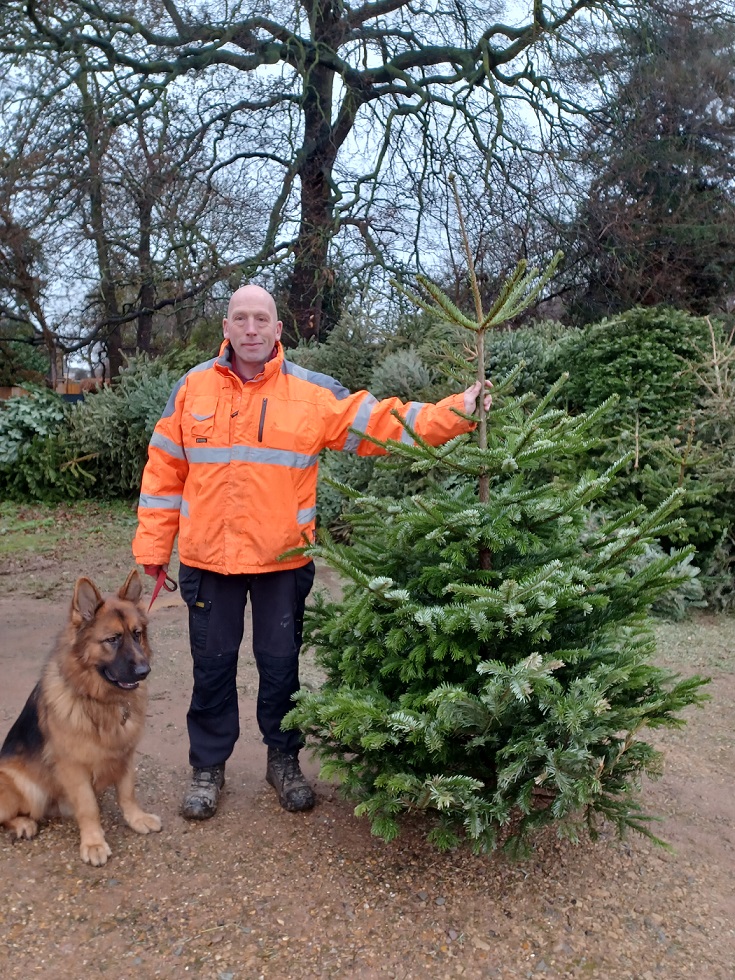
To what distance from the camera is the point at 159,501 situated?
13.0 ft

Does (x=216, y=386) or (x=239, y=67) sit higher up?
(x=239, y=67)

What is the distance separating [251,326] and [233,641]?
5.02ft

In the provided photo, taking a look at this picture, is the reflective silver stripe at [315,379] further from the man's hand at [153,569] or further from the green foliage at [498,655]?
the man's hand at [153,569]

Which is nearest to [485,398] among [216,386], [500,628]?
[500,628]

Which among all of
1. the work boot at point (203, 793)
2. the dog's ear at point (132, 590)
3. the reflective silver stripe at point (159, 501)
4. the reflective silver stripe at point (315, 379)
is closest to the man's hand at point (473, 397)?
the reflective silver stripe at point (315, 379)

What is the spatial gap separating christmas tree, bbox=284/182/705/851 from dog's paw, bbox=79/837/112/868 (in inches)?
40.2

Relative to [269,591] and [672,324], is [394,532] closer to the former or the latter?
[269,591]

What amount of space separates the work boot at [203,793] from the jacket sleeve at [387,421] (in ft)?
5.80

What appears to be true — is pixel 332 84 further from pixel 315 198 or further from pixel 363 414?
pixel 363 414

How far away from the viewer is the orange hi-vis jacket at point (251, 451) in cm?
374

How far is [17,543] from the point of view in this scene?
10797mm

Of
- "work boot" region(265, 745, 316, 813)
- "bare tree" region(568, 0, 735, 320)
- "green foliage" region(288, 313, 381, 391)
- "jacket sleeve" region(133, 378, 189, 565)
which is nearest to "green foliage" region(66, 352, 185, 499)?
"green foliage" region(288, 313, 381, 391)

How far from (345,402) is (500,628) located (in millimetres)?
1419

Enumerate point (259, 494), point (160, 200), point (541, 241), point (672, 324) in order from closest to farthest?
point (259, 494) < point (672, 324) < point (160, 200) < point (541, 241)
